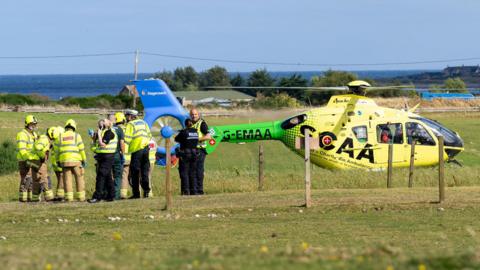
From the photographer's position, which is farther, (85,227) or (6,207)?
(6,207)

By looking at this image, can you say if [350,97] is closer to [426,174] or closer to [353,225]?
[426,174]

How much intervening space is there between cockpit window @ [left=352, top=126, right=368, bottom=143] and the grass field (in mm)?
3011

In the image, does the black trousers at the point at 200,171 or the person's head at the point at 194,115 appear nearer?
the black trousers at the point at 200,171

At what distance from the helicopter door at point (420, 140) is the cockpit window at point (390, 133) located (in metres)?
0.24

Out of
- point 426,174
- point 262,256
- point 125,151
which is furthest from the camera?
point 426,174

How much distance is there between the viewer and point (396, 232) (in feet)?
54.0

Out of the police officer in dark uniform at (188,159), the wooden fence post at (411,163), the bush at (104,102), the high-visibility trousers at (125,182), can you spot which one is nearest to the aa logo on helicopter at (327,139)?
the wooden fence post at (411,163)

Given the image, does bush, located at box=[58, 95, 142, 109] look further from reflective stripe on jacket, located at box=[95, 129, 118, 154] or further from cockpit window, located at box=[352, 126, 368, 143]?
reflective stripe on jacket, located at box=[95, 129, 118, 154]

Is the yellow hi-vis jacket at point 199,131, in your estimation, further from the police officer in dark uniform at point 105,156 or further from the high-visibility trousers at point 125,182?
the police officer in dark uniform at point 105,156

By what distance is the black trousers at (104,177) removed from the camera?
22.0 m

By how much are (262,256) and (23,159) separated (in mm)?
14022

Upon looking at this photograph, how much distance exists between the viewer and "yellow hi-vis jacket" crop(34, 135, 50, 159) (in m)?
23.0

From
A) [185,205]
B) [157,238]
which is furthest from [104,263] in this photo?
[185,205]

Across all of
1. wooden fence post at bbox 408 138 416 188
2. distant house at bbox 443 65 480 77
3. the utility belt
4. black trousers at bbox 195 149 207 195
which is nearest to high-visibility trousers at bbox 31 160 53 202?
the utility belt
